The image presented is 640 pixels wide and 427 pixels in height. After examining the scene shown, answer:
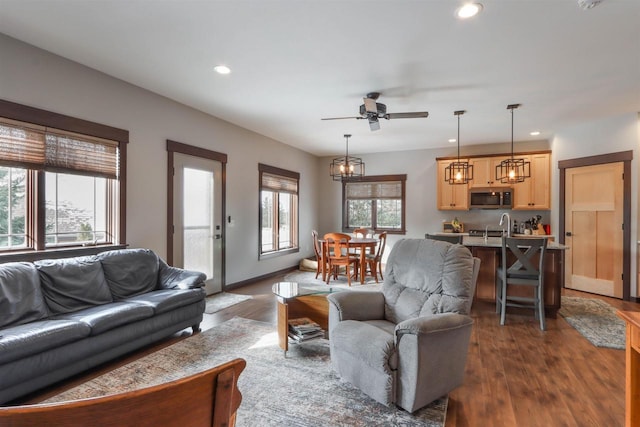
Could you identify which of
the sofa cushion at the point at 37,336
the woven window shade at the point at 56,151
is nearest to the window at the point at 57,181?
the woven window shade at the point at 56,151

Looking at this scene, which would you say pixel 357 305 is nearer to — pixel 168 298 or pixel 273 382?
pixel 273 382

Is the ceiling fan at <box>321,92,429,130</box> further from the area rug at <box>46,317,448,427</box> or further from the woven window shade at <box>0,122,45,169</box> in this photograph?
the woven window shade at <box>0,122,45,169</box>

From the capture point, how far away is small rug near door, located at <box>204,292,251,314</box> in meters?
4.32

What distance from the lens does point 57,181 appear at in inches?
127

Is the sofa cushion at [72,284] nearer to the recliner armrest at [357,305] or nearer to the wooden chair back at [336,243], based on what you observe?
the recliner armrest at [357,305]

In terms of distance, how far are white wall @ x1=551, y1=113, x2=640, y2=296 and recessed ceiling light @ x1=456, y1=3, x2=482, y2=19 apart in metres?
4.21

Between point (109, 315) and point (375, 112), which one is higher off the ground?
point (375, 112)

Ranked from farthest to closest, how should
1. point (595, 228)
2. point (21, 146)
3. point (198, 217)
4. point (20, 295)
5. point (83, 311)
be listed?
point (595, 228), point (198, 217), point (21, 146), point (83, 311), point (20, 295)

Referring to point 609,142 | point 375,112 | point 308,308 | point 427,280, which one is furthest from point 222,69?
point 609,142

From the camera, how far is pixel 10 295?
8.14 ft

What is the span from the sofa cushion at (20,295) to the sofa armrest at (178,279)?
42.2 inches

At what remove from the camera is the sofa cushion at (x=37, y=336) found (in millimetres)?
2074

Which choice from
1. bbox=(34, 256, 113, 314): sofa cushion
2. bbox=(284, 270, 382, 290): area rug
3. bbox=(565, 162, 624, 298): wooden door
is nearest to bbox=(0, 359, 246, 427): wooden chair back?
bbox=(34, 256, 113, 314): sofa cushion

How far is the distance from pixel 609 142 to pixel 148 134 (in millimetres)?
6749
